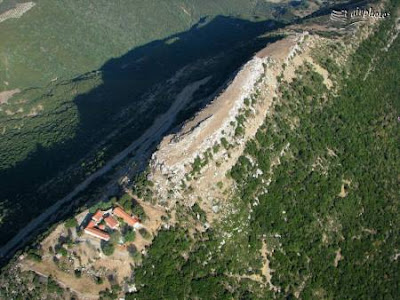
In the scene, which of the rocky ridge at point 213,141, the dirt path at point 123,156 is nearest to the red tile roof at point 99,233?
the rocky ridge at point 213,141

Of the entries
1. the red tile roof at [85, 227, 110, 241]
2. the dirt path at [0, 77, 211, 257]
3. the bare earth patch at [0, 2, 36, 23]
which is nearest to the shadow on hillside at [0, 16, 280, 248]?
the dirt path at [0, 77, 211, 257]

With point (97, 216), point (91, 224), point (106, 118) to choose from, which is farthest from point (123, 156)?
point (106, 118)

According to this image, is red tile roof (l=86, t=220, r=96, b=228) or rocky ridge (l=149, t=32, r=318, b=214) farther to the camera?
rocky ridge (l=149, t=32, r=318, b=214)

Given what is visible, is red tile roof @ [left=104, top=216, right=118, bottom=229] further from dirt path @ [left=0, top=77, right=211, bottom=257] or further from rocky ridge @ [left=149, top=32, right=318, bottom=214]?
dirt path @ [left=0, top=77, right=211, bottom=257]

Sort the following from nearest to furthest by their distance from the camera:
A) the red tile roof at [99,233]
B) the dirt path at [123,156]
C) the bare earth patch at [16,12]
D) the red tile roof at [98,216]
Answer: the red tile roof at [99,233] < the red tile roof at [98,216] < the dirt path at [123,156] < the bare earth patch at [16,12]

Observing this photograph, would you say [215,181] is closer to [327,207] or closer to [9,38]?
[327,207]

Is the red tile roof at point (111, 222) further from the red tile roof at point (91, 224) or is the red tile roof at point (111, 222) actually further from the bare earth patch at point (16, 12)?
the bare earth patch at point (16, 12)

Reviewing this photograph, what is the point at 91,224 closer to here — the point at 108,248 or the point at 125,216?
the point at 108,248
